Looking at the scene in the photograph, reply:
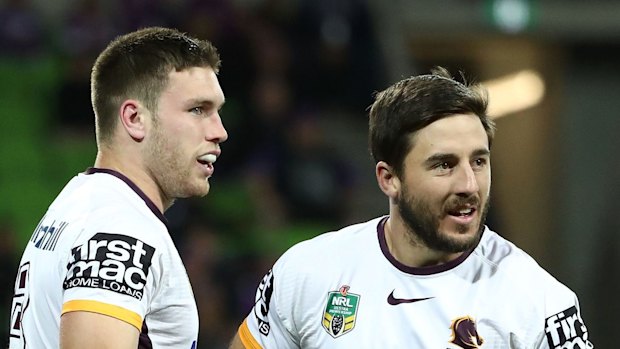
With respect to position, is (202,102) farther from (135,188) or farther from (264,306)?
(264,306)

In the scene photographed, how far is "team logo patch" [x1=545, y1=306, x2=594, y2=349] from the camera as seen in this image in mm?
3178

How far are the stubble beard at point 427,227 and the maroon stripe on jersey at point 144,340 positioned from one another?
0.87 meters

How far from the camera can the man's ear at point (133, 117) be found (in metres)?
3.29

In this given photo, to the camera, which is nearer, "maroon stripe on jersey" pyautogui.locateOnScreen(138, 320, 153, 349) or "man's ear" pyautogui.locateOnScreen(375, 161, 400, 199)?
"maroon stripe on jersey" pyautogui.locateOnScreen(138, 320, 153, 349)

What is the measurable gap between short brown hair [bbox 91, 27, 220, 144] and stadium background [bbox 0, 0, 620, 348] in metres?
4.57

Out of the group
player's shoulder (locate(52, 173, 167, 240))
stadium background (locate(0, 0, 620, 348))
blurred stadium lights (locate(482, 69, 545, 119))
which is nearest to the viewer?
player's shoulder (locate(52, 173, 167, 240))

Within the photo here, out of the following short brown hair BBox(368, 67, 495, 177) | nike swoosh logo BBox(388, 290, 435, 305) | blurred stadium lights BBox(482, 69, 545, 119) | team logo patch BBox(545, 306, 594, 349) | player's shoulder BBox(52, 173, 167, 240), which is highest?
blurred stadium lights BBox(482, 69, 545, 119)

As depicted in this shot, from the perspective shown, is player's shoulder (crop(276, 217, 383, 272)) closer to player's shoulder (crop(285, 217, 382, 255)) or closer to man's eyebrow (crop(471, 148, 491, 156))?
player's shoulder (crop(285, 217, 382, 255))

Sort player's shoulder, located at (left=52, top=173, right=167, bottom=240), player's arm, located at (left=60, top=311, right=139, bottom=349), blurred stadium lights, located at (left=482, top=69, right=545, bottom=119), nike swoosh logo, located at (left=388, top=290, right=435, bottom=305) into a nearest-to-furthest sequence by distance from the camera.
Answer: player's arm, located at (left=60, top=311, right=139, bottom=349) < player's shoulder, located at (left=52, top=173, right=167, bottom=240) < nike swoosh logo, located at (left=388, top=290, right=435, bottom=305) < blurred stadium lights, located at (left=482, top=69, right=545, bottom=119)

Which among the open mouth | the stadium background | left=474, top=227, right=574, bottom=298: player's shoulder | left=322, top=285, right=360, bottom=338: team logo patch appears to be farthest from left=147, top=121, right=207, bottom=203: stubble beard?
the stadium background

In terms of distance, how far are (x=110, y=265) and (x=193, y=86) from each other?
0.66 metres

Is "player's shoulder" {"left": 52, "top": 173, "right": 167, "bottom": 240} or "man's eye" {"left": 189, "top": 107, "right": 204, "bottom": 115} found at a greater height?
"man's eye" {"left": 189, "top": 107, "right": 204, "bottom": 115}

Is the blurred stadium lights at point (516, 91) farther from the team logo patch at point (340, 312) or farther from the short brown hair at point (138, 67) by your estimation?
the short brown hair at point (138, 67)

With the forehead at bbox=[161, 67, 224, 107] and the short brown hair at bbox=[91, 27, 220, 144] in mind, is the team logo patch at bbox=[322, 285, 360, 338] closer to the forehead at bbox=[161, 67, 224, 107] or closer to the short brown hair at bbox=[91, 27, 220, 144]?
the forehead at bbox=[161, 67, 224, 107]
